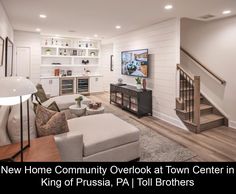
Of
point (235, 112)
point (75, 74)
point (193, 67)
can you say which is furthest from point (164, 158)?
point (75, 74)

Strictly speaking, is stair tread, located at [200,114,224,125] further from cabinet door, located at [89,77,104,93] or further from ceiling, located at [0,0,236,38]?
cabinet door, located at [89,77,104,93]

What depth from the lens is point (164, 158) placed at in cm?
280

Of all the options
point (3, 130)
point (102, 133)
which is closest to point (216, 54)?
point (102, 133)

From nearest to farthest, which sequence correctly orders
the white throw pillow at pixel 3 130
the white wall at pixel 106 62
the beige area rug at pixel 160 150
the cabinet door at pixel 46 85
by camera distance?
the white throw pillow at pixel 3 130, the beige area rug at pixel 160 150, the cabinet door at pixel 46 85, the white wall at pixel 106 62

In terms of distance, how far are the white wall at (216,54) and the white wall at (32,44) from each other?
5.38 metres

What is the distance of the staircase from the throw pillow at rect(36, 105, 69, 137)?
2.91m

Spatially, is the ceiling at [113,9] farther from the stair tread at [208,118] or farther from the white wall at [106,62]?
the white wall at [106,62]

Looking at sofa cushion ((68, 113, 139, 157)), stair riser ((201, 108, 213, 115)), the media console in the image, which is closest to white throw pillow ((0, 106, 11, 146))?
sofa cushion ((68, 113, 139, 157))

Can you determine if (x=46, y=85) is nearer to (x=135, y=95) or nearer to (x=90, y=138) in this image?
(x=135, y=95)

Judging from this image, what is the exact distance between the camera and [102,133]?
2.55 meters

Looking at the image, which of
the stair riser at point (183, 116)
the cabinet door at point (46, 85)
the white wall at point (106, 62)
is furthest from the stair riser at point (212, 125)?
the cabinet door at point (46, 85)

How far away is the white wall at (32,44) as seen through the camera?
6.61 m

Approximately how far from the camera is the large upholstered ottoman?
7.15 feet

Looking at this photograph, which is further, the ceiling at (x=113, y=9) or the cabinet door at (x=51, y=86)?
the cabinet door at (x=51, y=86)
